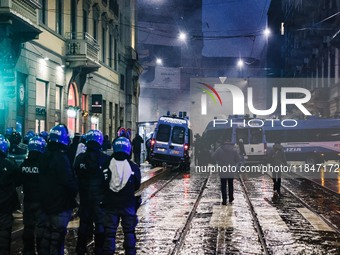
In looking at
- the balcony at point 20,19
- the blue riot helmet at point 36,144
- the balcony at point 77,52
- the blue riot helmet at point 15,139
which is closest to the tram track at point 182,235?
the blue riot helmet at point 36,144

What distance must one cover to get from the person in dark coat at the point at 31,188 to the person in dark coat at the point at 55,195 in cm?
28

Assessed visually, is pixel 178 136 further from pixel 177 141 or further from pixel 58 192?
pixel 58 192

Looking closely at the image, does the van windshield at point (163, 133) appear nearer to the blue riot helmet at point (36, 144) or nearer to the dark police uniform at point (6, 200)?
the blue riot helmet at point (36, 144)

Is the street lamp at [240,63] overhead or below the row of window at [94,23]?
overhead

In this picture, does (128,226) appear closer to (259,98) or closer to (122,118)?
(122,118)

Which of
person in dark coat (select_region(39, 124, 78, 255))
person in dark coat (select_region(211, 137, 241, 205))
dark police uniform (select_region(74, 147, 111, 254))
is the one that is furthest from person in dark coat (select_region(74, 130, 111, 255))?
person in dark coat (select_region(211, 137, 241, 205))

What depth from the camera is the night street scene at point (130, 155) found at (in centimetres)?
757

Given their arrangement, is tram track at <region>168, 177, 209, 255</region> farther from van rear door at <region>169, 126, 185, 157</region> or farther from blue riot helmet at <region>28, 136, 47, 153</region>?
Result: van rear door at <region>169, 126, 185, 157</region>

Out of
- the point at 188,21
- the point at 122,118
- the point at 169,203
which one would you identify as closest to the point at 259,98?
the point at 188,21

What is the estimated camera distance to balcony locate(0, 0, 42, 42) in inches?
745

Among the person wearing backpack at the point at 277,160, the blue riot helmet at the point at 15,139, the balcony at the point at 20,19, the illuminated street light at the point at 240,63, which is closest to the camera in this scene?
the blue riot helmet at the point at 15,139

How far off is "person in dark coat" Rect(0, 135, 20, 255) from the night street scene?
0.02 metres

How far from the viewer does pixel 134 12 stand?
51.2m

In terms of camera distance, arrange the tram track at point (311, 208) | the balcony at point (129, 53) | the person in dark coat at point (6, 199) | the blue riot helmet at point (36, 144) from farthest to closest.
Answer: the balcony at point (129, 53)
the tram track at point (311, 208)
the blue riot helmet at point (36, 144)
the person in dark coat at point (6, 199)
